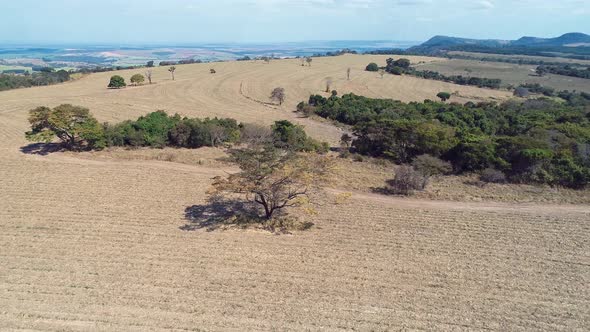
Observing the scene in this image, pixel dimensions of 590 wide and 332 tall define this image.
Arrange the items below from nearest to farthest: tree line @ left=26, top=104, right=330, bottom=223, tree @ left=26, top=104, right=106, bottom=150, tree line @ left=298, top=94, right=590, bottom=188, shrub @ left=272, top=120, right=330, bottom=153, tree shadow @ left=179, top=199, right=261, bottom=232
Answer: tree shadow @ left=179, top=199, right=261, bottom=232, tree line @ left=298, top=94, right=590, bottom=188, tree line @ left=26, top=104, right=330, bottom=223, tree @ left=26, top=104, right=106, bottom=150, shrub @ left=272, top=120, right=330, bottom=153

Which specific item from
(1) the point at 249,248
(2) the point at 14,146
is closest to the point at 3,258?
(1) the point at 249,248

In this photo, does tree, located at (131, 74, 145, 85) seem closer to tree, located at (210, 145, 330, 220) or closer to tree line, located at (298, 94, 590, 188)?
Result: tree line, located at (298, 94, 590, 188)

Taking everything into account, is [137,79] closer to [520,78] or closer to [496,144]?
[496,144]

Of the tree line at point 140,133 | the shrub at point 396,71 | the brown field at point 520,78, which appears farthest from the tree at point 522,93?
the tree line at point 140,133

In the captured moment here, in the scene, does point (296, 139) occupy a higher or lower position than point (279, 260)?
higher

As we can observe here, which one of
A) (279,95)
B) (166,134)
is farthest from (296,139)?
(279,95)

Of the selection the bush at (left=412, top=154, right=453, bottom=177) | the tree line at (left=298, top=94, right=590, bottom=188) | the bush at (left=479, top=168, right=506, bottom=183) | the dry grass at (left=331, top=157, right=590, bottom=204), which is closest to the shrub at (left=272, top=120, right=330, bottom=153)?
the tree line at (left=298, top=94, right=590, bottom=188)
